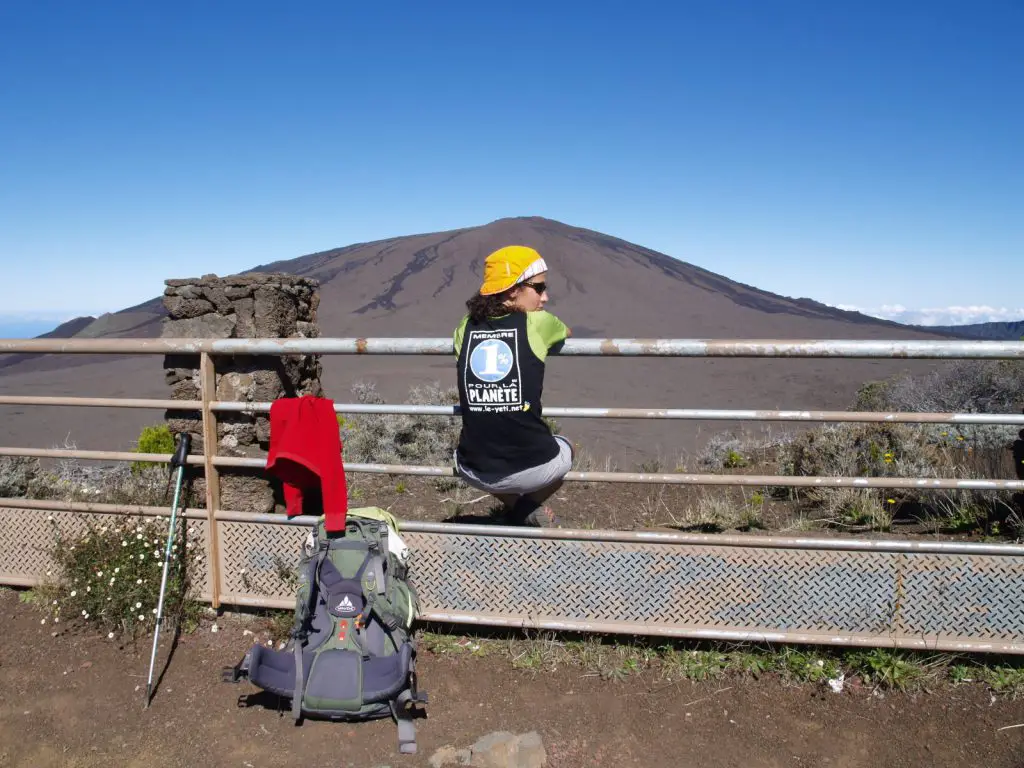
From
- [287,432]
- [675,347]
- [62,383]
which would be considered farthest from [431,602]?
[62,383]

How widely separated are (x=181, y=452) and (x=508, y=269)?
1.84 m

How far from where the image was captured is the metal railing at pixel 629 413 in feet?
11.3

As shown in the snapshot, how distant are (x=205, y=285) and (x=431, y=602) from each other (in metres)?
3.77

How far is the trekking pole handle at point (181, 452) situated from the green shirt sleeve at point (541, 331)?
69.4 inches

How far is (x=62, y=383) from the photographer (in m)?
34.4

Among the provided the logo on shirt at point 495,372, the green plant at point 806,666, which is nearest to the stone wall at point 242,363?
the logo on shirt at point 495,372

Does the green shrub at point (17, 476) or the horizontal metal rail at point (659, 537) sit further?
the green shrub at point (17, 476)

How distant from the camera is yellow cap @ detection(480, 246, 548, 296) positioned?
3.49 meters

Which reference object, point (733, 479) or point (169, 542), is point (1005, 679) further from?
point (169, 542)

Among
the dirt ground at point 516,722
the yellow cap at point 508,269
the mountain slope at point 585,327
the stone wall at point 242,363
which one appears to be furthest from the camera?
the mountain slope at point 585,327

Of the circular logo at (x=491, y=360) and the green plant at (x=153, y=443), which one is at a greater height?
the circular logo at (x=491, y=360)

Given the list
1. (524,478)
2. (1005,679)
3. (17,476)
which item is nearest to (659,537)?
(524,478)

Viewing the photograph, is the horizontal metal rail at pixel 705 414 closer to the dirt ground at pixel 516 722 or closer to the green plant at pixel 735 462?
the dirt ground at pixel 516 722

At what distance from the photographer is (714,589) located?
3.72 m
